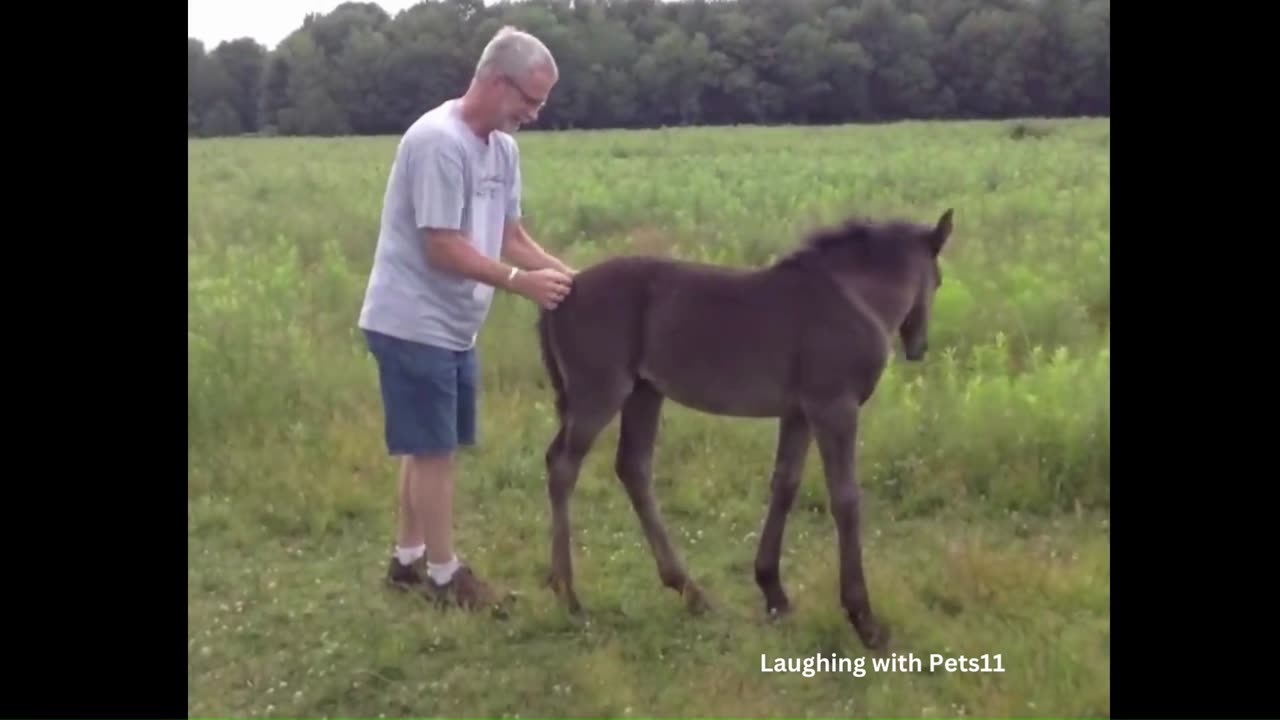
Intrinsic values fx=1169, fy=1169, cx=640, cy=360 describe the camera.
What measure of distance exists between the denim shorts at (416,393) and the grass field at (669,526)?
0.73 meters

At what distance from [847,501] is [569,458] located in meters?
1.14

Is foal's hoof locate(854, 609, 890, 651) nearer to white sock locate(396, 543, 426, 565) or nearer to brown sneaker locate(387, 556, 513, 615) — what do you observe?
brown sneaker locate(387, 556, 513, 615)

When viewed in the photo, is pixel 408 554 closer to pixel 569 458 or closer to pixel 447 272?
pixel 569 458

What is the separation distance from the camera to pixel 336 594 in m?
5.21

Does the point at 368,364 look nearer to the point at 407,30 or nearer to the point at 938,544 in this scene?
the point at 938,544

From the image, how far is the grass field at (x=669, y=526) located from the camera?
4285 mm

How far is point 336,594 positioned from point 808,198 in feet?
40.4

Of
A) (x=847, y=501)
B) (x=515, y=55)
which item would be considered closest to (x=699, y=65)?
(x=515, y=55)

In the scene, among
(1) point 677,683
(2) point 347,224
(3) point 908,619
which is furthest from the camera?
(2) point 347,224

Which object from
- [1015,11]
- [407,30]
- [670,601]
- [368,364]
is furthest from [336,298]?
[1015,11]

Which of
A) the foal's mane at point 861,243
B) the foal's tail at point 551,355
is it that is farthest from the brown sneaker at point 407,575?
the foal's mane at point 861,243

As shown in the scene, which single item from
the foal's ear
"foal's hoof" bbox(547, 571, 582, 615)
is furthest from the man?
the foal's ear

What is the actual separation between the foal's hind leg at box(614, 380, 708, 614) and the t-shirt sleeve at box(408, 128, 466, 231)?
1088mm

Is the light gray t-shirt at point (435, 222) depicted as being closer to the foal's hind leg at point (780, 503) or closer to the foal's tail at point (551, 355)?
the foal's tail at point (551, 355)
